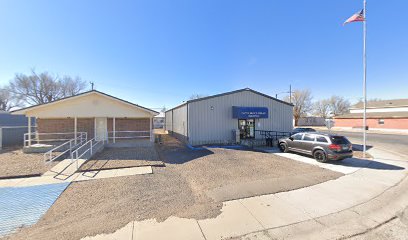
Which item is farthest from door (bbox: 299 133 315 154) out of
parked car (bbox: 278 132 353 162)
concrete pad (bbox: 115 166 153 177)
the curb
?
concrete pad (bbox: 115 166 153 177)

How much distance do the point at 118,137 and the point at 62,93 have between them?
3774cm

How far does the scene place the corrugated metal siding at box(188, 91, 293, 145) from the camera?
47.5 feet

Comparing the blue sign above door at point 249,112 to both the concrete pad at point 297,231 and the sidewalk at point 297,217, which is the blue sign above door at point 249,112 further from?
the concrete pad at point 297,231

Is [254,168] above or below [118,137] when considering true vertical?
below

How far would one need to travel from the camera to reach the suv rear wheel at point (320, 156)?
9.32 meters

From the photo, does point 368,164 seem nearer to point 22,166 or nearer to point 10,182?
point 10,182

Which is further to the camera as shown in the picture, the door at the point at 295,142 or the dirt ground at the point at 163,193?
the door at the point at 295,142

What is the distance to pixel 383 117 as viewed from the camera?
105 feet

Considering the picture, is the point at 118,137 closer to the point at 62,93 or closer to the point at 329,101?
the point at 62,93

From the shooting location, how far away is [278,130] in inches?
680

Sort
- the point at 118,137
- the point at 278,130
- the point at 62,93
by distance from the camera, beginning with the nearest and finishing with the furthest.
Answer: the point at 118,137 → the point at 278,130 → the point at 62,93

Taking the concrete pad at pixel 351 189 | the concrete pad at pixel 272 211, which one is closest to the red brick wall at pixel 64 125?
the concrete pad at pixel 272 211

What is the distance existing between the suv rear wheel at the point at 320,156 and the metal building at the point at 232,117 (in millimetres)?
6396

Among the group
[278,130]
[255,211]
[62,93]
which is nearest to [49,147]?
[255,211]
